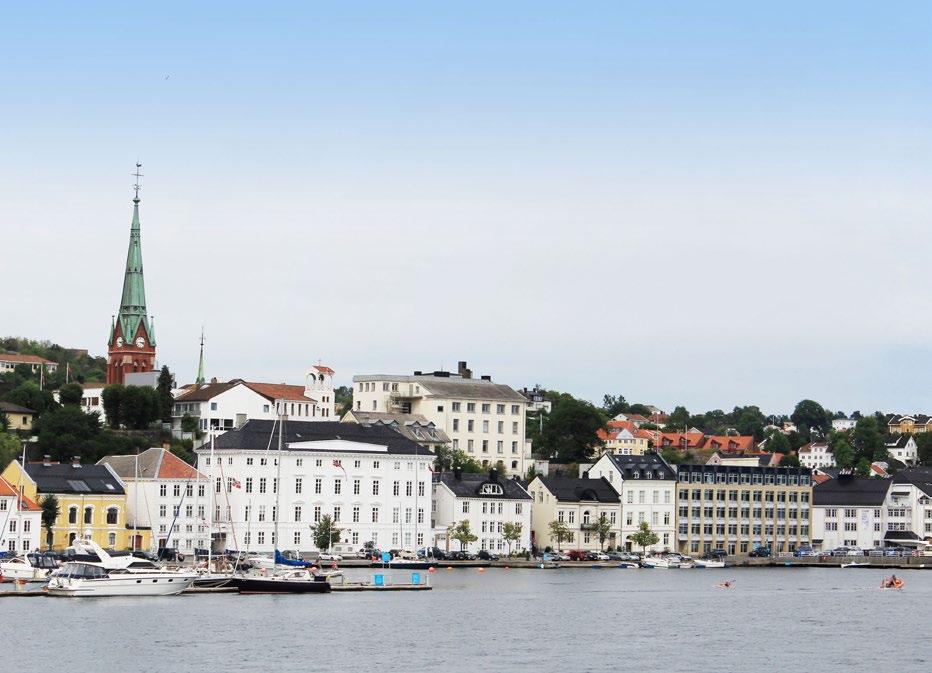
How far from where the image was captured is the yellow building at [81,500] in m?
117

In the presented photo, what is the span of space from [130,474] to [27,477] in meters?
8.77

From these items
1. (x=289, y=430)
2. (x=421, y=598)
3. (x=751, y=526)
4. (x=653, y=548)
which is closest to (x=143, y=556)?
(x=289, y=430)

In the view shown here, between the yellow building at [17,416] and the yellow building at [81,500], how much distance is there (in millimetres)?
30116

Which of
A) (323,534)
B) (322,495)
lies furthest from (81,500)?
(322,495)

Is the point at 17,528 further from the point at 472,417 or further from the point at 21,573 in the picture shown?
the point at 472,417

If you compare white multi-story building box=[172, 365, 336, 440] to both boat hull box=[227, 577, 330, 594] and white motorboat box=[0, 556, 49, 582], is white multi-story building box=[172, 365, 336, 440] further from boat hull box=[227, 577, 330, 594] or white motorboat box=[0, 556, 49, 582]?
boat hull box=[227, 577, 330, 594]

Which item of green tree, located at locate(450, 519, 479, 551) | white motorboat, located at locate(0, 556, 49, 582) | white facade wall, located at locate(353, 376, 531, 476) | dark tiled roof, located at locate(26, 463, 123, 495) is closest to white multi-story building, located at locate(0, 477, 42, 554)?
dark tiled roof, located at locate(26, 463, 123, 495)

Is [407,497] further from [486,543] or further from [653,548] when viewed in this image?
[653,548]

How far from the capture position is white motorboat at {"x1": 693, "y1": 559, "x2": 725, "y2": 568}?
139250 mm

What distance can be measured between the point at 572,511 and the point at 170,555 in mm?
37795

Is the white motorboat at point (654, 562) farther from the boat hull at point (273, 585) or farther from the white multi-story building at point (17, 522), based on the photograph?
the boat hull at point (273, 585)

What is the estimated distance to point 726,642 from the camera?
2938 inches

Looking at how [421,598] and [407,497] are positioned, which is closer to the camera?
[421,598]

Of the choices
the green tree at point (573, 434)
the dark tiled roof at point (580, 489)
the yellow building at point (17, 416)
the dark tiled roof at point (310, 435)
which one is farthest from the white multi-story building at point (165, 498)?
the green tree at point (573, 434)
